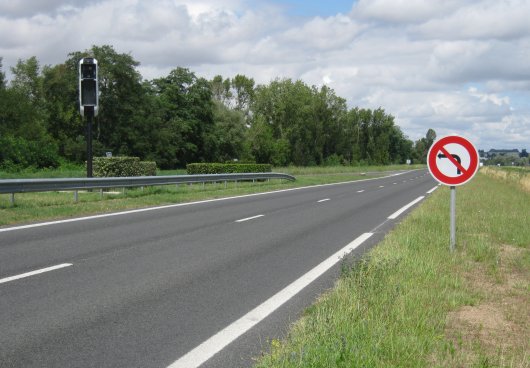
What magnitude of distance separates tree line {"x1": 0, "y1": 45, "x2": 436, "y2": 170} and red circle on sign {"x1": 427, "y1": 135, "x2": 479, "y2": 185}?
3708 cm

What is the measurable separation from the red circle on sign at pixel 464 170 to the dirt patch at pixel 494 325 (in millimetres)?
1657

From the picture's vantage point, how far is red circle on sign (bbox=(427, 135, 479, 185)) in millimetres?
7973

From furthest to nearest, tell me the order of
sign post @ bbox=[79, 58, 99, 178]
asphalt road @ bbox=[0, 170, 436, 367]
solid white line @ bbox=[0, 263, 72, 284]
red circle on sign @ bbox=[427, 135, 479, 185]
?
1. sign post @ bbox=[79, 58, 99, 178]
2. red circle on sign @ bbox=[427, 135, 479, 185]
3. solid white line @ bbox=[0, 263, 72, 284]
4. asphalt road @ bbox=[0, 170, 436, 367]

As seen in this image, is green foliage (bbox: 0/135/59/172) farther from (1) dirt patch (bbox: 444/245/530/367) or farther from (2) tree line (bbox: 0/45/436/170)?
(1) dirt patch (bbox: 444/245/530/367)

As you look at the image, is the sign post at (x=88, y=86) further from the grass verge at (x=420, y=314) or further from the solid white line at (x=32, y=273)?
the grass verge at (x=420, y=314)

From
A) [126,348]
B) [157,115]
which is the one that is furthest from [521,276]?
[157,115]

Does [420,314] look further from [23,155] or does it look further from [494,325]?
[23,155]

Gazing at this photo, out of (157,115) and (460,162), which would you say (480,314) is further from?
(157,115)

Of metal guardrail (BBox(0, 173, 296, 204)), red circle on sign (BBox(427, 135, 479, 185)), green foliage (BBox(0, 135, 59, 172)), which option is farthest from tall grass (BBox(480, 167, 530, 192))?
green foliage (BBox(0, 135, 59, 172))

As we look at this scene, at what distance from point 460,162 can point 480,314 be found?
351 cm

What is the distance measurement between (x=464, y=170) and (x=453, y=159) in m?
0.22

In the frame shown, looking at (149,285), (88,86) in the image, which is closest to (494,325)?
(149,285)

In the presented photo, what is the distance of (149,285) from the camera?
20.5ft

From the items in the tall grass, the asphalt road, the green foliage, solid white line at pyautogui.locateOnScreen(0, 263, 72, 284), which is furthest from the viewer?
the green foliage
